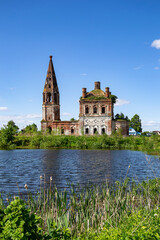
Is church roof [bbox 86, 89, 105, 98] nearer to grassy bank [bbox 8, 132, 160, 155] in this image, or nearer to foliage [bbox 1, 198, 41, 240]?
grassy bank [bbox 8, 132, 160, 155]

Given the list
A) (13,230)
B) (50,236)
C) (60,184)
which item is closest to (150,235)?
(50,236)

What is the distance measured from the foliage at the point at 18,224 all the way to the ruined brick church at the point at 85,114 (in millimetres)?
46837

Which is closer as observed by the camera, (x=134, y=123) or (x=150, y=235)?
(x=150, y=235)

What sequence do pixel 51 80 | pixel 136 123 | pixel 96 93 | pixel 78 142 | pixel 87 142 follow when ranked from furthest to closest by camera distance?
pixel 136 123 → pixel 51 80 → pixel 96 93 → pixel 87 142 → pixel 78 142

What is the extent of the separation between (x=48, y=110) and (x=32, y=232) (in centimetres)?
5275

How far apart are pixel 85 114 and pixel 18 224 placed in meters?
50.7

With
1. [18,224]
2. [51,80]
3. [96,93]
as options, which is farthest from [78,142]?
[18,224]

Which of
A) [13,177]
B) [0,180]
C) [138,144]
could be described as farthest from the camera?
[138,144]

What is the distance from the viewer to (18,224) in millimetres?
3920

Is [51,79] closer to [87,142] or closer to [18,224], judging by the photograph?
[87,142]

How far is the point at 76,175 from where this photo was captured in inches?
622

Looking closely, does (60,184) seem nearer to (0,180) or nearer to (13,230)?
(0,180)

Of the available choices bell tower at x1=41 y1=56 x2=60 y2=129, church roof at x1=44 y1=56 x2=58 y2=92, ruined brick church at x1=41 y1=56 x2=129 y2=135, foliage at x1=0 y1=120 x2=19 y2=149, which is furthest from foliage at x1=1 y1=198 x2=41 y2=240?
church roof at x1=44 y1=56 x2=58 y2=92

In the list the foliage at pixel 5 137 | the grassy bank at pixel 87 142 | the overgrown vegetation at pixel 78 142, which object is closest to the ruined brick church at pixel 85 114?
the overgrown vegetation at pixel 78 142
